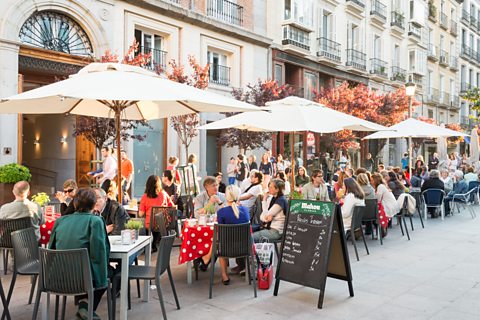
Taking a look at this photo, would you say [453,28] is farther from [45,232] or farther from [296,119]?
[45,232]

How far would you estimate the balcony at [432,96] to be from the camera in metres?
37.3

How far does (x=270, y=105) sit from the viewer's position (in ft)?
29.0

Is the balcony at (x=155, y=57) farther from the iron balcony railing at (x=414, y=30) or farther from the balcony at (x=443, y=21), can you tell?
the balcony at (x=443, y=21)

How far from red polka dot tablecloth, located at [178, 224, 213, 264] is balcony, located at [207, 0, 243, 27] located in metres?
14.2

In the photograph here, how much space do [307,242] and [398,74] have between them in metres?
29.8

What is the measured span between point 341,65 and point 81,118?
17794 millimetres

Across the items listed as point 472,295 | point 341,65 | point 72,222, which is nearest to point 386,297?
point 472,295

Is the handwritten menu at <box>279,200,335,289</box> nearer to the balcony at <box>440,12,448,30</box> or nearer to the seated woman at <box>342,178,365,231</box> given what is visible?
the seated woman at <box>342,178,365,231</box>

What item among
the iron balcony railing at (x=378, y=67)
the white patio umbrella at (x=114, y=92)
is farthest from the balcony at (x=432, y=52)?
the white patio umbrella at (x=114, y=92)

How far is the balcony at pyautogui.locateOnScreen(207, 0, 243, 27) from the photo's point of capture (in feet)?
61.8

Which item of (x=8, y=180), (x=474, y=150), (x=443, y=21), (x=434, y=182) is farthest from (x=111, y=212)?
(x=443, y=21)

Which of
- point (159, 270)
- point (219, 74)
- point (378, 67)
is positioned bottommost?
point (159, 270)

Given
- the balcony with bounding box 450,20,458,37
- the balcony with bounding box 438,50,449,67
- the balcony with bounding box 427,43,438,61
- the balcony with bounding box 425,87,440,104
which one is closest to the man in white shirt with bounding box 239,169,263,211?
the balcony with bounding box 425,87,440,104

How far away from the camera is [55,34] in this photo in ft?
44.5
